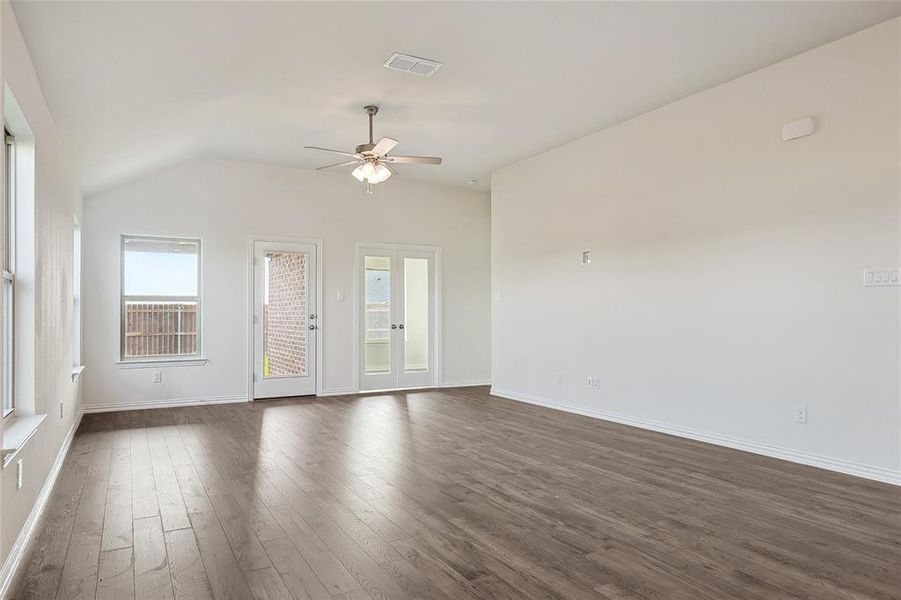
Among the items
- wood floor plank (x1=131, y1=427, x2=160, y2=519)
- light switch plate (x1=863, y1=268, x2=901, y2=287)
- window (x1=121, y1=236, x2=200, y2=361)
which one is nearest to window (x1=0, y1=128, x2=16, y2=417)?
wood floor plank (x1=131, y1=427, x2=160, y2=519)

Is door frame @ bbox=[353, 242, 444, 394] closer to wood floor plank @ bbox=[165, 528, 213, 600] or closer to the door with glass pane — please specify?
the door with glass pane

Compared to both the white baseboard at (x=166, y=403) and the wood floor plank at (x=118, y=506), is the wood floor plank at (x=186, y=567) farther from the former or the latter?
the white baseboard at (x=166, y=403)

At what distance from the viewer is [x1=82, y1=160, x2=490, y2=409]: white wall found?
644 cm

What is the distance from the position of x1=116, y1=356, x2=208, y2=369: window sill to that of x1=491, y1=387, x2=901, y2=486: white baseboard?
4252 mm

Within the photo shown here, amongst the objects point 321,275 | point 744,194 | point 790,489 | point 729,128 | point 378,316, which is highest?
point 729,128

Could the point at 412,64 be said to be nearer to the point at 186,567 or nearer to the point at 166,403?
the point at 186,567

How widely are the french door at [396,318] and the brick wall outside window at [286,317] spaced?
0.80 metres

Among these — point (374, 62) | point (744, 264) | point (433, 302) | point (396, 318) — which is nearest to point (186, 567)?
point (374, 62)

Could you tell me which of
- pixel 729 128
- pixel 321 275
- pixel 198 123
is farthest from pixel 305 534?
pixel 321 275

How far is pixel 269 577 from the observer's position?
2.40 meters

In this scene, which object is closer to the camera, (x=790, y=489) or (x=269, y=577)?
(x=269, y=577)

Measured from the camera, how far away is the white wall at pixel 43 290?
8.24ft

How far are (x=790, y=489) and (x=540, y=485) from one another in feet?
5.11

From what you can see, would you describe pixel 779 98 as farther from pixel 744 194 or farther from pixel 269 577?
pixel 269 577
